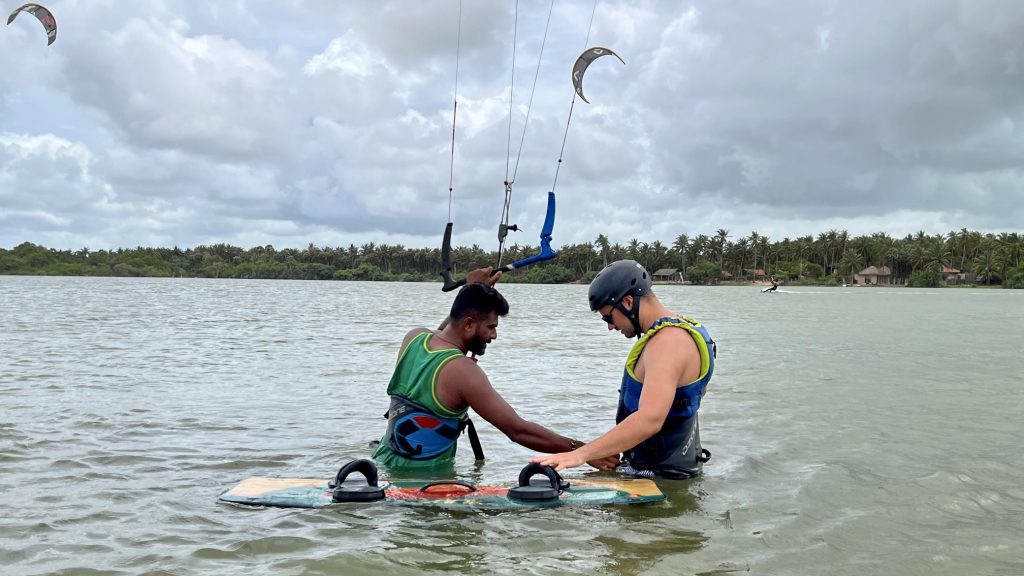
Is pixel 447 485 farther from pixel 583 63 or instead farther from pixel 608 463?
pixel 583 63

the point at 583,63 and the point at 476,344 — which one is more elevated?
the point at 583,63

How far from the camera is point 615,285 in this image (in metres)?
6.86

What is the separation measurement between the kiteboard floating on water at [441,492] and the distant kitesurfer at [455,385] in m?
0.37

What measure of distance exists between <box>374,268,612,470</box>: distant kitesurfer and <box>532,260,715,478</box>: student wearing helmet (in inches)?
18.6

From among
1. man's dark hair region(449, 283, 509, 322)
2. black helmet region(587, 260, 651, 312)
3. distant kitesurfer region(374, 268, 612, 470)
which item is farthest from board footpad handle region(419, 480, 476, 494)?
black helmet region(587, 260, 651, 312)

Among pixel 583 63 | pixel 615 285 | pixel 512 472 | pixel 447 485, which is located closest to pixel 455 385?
pixel 447 485

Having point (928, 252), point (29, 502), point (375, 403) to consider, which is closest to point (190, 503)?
point (29, 502)

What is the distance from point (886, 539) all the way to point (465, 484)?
3484mm

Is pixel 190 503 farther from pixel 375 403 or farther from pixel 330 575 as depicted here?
pixel 375 403

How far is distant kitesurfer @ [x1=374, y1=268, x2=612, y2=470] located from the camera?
6.94 m

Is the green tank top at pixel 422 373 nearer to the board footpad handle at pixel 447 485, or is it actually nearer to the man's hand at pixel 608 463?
the board footpad handle at pixel 447 485

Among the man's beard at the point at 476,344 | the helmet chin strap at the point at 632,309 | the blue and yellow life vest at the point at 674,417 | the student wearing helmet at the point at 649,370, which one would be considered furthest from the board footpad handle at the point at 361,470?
the helmet chin strap at the point at 632,309

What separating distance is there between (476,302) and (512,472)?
2654 millimetres

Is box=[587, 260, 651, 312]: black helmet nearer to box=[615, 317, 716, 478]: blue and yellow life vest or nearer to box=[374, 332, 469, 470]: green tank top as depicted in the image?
box=[615, 317, 716, 478]: blue and yellow life vest
